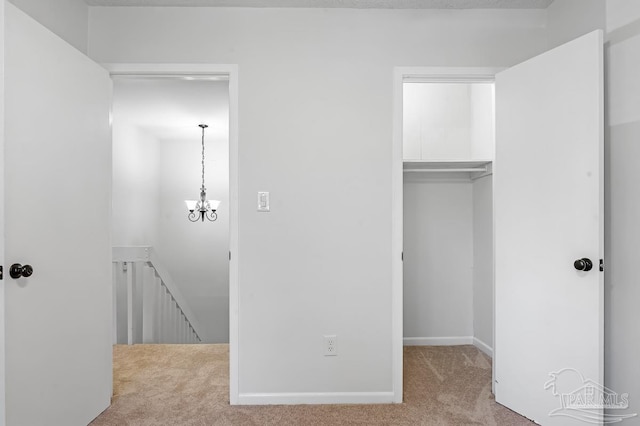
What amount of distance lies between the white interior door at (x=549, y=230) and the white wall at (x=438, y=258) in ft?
3.70

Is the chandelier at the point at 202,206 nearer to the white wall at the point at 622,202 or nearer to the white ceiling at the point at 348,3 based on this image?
the white ceiling at the point at 348,3

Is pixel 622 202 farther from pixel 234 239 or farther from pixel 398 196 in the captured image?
pixel 234 239

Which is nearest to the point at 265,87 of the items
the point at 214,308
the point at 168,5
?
the point at 168,5

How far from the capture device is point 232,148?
8.00ft

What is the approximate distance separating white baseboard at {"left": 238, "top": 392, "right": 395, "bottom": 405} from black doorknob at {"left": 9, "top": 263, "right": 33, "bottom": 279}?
133 cm

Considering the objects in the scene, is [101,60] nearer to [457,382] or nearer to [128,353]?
[128,353]

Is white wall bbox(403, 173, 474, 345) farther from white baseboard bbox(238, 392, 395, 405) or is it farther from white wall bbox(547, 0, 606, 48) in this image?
white wall bbox(547, 0, 606, 48)

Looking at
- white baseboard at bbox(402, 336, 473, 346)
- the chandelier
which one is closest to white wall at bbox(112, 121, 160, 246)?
the chandelier

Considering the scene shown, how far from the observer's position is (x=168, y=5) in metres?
2.44

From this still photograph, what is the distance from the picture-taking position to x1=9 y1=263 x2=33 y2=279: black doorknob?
1.67m

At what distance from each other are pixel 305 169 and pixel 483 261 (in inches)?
72.6

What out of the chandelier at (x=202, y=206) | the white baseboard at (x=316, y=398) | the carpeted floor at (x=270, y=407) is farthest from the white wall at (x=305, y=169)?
the chandelier at (x=202, y=206)

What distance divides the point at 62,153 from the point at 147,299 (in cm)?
220

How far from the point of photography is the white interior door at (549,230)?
76.0 inches
